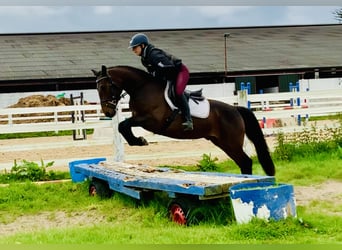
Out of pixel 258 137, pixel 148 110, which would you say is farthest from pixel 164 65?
pixel 258 137

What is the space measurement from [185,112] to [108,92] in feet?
2.80

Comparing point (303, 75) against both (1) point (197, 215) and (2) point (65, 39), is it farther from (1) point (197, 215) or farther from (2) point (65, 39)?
(1) point (197, 215)

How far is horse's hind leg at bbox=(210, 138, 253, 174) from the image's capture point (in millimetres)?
6883

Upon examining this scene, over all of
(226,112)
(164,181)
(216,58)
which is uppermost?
(216,58)

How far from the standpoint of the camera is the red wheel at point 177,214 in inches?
211

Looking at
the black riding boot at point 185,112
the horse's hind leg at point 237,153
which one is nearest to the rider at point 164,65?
the black riding boot at point 185,112

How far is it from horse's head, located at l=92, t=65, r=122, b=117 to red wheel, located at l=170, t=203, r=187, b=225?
1.26 metres

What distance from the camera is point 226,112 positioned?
6820 millimetres

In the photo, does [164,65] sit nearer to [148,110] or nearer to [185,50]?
[148,110]

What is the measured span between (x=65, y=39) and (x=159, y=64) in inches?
907

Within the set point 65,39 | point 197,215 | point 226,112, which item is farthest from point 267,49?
point 197,215

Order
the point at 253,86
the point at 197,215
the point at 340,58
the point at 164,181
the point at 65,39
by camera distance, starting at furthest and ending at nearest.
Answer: the point at 65,39
the point at 340,58
the point at 253,86
the point at 164,181
the point at 197,215

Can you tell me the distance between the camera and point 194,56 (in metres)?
25.6

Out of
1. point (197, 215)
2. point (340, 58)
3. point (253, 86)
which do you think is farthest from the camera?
point (340, 58)
